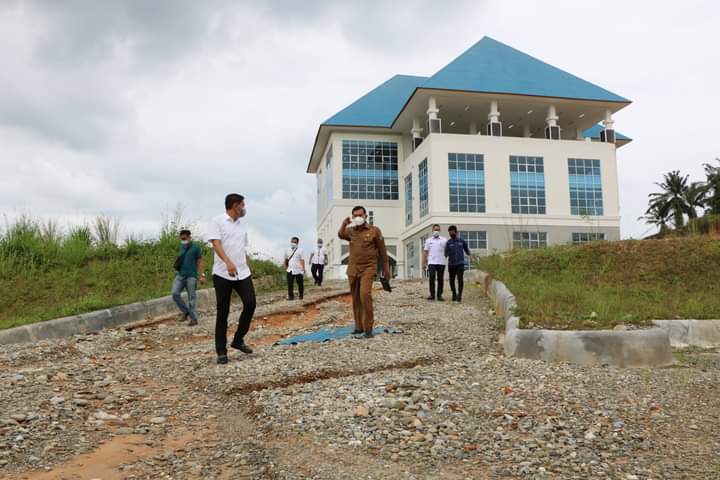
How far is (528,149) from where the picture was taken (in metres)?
33.1

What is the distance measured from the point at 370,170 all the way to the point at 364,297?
32.2 meters

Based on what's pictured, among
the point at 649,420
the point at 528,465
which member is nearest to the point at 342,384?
the point at 528,465

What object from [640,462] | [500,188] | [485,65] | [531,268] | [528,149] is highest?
[485,65]

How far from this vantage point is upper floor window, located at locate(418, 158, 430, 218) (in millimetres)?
33250

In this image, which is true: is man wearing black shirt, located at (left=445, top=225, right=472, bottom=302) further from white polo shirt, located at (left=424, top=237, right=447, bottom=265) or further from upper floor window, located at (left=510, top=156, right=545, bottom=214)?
upper floor window, located at (left=510, top=156, right=545, bottom=214)

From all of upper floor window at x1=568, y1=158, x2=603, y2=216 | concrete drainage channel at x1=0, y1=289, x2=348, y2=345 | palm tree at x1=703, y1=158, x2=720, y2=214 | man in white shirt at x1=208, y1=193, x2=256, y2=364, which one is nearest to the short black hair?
man in white shirt at x1=208, y1=193, x2=256, y2=364

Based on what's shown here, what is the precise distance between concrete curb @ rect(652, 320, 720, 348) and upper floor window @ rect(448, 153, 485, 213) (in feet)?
79.5

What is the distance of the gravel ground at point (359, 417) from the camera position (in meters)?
3.64

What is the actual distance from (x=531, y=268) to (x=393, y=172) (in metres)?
26.6

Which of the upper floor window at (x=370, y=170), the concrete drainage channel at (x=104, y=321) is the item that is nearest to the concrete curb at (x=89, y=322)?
the concrete drainage channel at (x=104, y=321)

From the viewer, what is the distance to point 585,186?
33594mm

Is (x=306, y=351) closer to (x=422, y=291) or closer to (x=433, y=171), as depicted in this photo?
(x=422, y=291)

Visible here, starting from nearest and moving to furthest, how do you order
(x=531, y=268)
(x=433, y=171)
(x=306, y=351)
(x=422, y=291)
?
(x=306, y=351), (x=531, y=268), (x=422, y=291), (x=433, y=171)

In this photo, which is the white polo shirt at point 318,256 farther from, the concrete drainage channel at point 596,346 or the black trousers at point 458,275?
the concrete drainage channel at point 596,346
